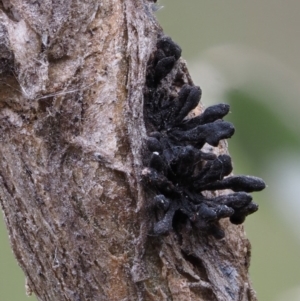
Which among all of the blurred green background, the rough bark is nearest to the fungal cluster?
the rough bark

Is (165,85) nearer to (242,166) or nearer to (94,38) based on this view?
(94,38)

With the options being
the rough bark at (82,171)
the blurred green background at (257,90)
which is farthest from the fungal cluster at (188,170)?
the blurred green background at (257,90)

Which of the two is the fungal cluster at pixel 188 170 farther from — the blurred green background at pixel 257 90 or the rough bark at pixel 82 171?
the blurred green background at pixel 257 90

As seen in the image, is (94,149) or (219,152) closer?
(94,149)

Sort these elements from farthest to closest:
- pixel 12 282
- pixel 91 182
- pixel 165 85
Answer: pixel 12 282
pixel 165 85
pixel 91 182

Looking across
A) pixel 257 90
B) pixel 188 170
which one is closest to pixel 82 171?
pixel 188 170

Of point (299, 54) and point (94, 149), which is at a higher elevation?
point (299, 54)

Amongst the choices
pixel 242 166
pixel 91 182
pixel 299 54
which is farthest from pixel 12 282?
pixel 299 54

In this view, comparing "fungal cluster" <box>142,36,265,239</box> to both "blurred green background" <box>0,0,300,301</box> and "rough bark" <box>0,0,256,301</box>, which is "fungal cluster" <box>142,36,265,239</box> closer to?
"rough bark" <box>0,0,256,301</box>
